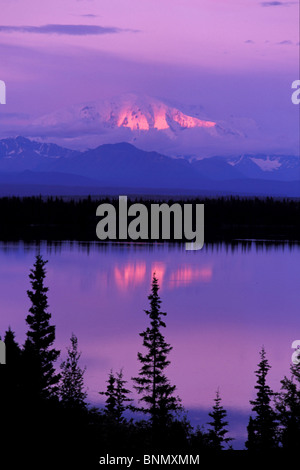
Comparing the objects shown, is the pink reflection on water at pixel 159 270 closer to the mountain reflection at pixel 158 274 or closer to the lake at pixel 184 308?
the mountain reflection at pixel 158 274

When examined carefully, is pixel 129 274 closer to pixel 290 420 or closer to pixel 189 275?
pixel 189 275

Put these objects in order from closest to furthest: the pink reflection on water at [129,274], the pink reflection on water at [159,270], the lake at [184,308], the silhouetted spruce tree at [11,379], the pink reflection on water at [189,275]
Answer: the silhouetted spruce tree at [11,379] < the lake at [184,308] < the pink reflection on water at [129,274] < the pink reflection on water at [189,275] < the pink reflection on water at [159,270]

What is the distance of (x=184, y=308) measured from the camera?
75.0 m

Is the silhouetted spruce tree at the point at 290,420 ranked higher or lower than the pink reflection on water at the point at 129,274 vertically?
lower

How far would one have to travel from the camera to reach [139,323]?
67562 millimetres

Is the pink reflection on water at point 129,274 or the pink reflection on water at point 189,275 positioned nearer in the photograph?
the pink reflection on water at point 129,274

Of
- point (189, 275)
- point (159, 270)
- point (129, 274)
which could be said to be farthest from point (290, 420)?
point (159, 270)

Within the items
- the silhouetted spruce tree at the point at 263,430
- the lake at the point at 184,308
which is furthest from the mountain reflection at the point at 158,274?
the silhouetted spruce tree at the point at 263,430

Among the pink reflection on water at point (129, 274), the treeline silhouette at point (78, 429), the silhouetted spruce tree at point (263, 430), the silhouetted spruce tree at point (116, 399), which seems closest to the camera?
the treeline silhouette at point (78, 429)

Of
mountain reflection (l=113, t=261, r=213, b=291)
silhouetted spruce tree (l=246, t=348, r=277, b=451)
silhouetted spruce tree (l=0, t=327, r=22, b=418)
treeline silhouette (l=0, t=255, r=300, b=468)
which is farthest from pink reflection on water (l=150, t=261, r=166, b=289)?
silhouetted spruce tree (l=0, t=327, r=22, b=418)

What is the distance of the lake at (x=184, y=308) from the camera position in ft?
157
